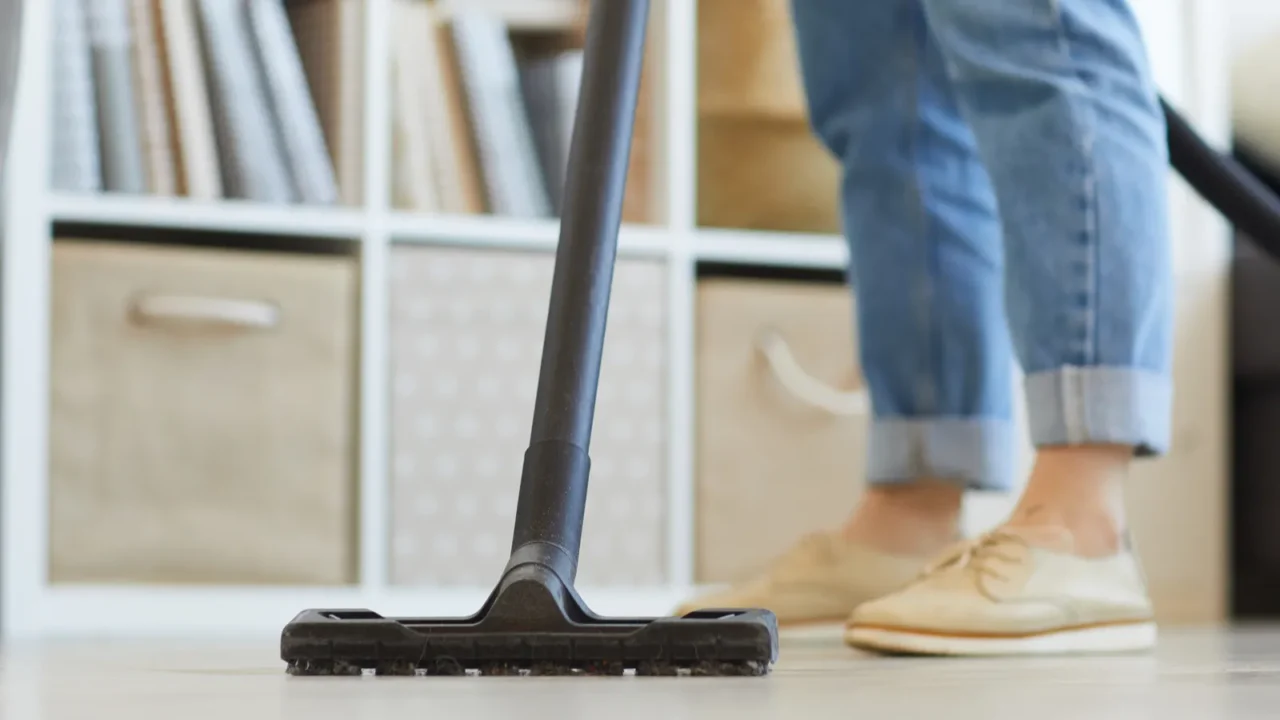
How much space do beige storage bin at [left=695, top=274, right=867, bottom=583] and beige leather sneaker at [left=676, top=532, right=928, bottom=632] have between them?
62 centimetres

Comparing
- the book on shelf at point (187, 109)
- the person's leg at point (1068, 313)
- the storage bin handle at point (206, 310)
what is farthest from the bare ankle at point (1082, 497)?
the book on shelf at point (187, 109)

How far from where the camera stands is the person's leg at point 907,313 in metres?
1.16

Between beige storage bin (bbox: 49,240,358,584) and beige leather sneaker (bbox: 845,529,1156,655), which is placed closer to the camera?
beige leather sneaker (bbox: 845,529,1156,655)

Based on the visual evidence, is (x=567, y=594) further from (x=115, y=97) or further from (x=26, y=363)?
(x=115, y=97)

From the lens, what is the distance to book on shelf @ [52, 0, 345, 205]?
5.48ft

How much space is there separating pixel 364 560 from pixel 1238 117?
137 centimetres

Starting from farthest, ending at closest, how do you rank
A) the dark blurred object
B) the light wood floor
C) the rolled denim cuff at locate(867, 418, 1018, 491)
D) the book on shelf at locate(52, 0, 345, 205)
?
the dark blurred object
the book on shelf at locate(52, 0, 345, 205)
the rolled denim cuff at locate(867, 418, 1018, 491)
the light wood floor

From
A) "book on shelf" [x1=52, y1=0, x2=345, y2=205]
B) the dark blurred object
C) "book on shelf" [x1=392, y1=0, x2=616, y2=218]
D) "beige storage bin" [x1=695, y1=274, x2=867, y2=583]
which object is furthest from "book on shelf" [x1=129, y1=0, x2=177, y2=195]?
the dark blurred object

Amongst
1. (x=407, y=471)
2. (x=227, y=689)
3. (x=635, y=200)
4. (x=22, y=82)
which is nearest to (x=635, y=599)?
(x=407, y=471)

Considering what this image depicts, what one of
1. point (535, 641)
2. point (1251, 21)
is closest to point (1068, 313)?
point (535, 641)

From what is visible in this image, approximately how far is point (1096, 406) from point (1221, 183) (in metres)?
0.42

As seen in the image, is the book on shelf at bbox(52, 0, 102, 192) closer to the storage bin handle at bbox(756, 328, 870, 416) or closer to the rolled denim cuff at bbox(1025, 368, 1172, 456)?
the storage bin handle at bbox(756, 328, 870, 416)

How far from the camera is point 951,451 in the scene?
1153 mm

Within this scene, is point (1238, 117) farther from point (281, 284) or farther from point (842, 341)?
point (281, 284)
